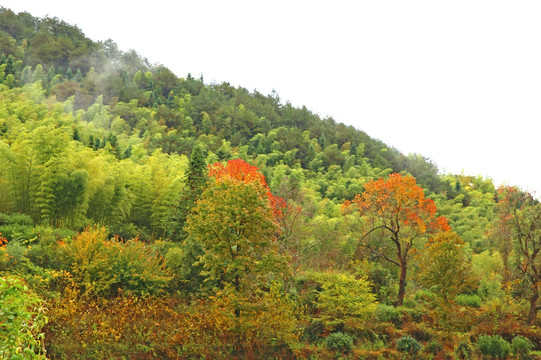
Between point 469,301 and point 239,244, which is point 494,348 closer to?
point 469,301

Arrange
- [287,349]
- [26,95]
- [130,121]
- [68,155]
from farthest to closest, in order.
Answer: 1. [130,121]
2. [26,95]
3. [68,155]
4. [287,349]

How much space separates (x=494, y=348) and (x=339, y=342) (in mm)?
4568

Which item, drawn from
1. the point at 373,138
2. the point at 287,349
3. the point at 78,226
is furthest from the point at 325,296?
the point at 373,138

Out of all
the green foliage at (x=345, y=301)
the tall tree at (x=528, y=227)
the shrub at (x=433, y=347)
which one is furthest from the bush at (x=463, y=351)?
the tall tree at (x=528, y=227)

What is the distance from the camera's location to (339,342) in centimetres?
1140

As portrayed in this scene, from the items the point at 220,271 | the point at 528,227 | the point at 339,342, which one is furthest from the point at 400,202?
the point at 220,271

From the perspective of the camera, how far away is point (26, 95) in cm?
4216

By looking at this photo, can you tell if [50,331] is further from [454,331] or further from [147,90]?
[147,90]

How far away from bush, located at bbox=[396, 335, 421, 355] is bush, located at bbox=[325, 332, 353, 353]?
148cm

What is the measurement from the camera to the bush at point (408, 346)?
38.0 feet

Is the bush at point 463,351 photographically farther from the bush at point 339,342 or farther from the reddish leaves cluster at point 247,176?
the reddish leaves cluster at point 247,176

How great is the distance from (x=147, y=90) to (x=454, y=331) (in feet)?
221

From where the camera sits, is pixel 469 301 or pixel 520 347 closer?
pixel 520 347

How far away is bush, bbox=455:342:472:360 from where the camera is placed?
11.4m
